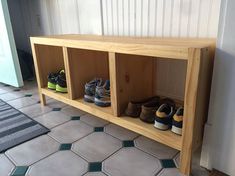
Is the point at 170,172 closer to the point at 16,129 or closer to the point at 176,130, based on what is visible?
the point at 176,130

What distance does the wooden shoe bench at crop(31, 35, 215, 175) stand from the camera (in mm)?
714

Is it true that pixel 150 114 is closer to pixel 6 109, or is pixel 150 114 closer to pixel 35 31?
pixel 6 109

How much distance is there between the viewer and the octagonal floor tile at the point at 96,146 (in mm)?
962

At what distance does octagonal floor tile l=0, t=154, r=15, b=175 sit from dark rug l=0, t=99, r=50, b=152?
0.25ft

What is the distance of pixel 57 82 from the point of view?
138 centimetres

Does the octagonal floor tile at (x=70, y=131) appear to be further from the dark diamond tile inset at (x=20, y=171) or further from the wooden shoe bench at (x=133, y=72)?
the dark diamond tile inset at (x=20, y=171)

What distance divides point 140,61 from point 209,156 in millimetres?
531

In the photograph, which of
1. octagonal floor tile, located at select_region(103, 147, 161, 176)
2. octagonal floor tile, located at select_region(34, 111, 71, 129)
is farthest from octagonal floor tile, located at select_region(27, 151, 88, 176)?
octagonal floor tile, located at select_region(34, 111, 71, 129)

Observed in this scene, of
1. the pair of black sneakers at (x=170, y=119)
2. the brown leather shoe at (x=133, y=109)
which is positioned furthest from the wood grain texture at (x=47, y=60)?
the pair of black sneakers at (x=170, y=119)

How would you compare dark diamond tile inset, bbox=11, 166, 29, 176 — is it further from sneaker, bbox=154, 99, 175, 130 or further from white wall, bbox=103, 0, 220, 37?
white wall, bbox=103, 0, 220, 37

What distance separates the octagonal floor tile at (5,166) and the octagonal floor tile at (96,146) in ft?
0.91

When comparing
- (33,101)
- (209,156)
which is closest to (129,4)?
(209,156)

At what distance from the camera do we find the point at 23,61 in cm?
226

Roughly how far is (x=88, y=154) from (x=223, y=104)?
616 mm
